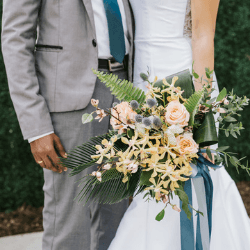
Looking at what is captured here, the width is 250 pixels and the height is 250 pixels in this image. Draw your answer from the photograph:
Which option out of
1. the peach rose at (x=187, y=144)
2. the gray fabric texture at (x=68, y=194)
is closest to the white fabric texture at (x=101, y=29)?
the gray fabric texture at (x=68, y=194)

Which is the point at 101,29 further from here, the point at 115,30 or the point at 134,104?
the point at 134,104

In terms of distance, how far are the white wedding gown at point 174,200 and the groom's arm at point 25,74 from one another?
1.84 feet

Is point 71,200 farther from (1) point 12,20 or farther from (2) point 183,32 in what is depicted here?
(2) point 183,32

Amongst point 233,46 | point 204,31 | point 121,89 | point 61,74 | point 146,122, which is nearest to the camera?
point 146,122

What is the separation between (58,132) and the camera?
1612 mm

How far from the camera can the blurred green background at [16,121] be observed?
2889 millimetres

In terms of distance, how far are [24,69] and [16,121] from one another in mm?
1525

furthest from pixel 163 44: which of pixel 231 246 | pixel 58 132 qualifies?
pixel 231 246

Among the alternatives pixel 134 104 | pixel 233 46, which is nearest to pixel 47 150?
pixel 134 104

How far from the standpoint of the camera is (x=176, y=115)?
0.99 meters

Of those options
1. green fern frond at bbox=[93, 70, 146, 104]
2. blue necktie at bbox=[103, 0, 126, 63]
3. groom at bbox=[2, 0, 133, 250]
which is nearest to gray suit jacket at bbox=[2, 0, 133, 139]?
groom at bbox=[2, 0, 133, 250]

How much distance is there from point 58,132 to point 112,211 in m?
0.70

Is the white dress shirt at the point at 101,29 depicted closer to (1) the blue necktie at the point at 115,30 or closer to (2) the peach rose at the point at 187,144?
(1) the blue necktie at the point at 115,30

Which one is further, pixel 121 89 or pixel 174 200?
pixel 174 200
